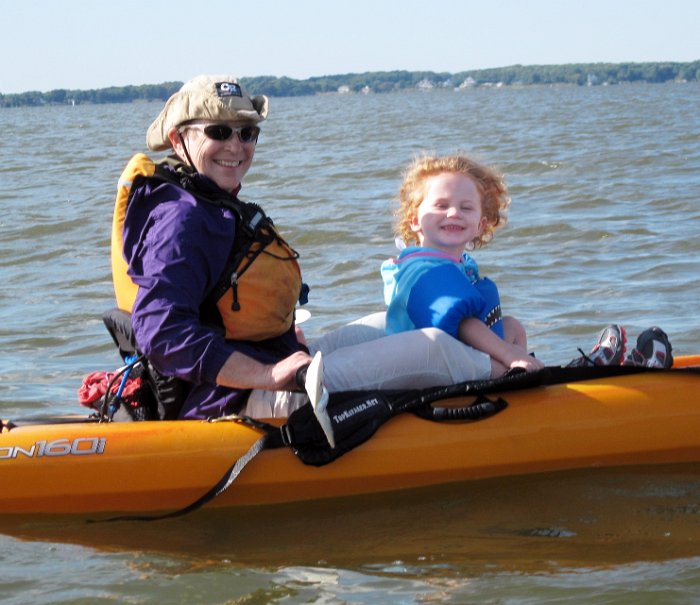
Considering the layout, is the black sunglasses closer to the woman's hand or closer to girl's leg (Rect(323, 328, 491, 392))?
the woman's hand

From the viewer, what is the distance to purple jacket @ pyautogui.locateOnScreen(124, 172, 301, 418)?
376cm

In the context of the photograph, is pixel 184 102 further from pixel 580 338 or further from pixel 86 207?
pixel 86 207

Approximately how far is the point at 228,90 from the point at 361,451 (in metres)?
1.30

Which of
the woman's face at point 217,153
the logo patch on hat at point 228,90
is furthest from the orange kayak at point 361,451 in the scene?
the logo patch on hat at point 228,90

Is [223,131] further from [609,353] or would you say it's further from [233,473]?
[609,353]

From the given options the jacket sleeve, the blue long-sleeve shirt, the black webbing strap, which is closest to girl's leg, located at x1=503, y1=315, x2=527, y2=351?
the blue long-sleeve shirt

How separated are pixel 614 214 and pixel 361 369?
767cm

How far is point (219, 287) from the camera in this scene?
12.8 ft

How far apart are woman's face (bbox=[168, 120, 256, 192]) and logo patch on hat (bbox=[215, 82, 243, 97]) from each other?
0.32ft

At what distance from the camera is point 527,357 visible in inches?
170

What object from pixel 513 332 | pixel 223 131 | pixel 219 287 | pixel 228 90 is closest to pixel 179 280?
pixel 219 287

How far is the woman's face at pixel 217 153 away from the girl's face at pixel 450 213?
0.79 metres

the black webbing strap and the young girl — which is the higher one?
the young girl

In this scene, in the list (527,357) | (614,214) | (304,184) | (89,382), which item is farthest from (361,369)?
(304,184)
